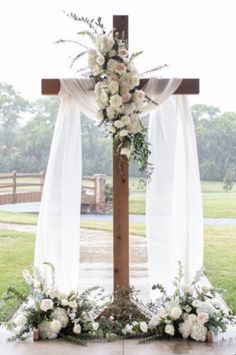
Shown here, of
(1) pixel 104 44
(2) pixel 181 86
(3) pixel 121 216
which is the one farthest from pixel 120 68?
(3) pixel 121 216

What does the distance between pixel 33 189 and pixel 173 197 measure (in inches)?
37.8

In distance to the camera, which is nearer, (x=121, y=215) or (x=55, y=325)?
(x=55, y=325)

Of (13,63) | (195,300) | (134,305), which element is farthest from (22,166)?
(195,300)

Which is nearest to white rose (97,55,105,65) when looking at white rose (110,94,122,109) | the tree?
white rose (110,94,122,109)

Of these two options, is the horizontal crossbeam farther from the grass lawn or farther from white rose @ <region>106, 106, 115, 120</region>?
the grass lawn

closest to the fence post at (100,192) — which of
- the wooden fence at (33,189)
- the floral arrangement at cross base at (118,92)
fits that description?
the wooden fence at (33,189)

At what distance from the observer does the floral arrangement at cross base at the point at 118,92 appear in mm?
2902

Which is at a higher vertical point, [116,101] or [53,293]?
[116,101]

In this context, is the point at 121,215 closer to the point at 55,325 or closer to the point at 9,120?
the point at 55,325

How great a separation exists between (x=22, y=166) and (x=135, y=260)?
1.00 metres

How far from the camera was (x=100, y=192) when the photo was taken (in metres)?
3.39

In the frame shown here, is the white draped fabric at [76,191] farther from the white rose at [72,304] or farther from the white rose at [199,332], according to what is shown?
the white rose at [199,332]

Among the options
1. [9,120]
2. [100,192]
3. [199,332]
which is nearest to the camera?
[199,332]

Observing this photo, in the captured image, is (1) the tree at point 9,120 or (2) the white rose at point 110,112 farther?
(1) the tree at point 9,120
